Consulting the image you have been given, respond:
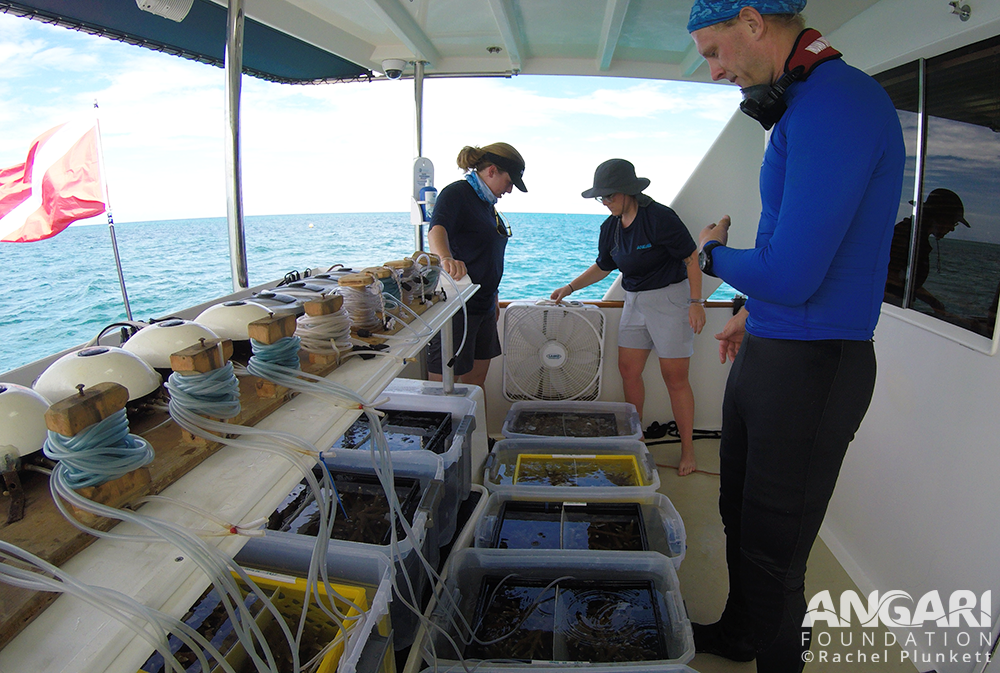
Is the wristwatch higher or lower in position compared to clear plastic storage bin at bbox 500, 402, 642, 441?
higher

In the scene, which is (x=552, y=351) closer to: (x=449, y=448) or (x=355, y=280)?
(x=449, y=448)

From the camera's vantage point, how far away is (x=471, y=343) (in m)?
2.44

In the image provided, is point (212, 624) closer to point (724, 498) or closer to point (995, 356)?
point (724, 498)

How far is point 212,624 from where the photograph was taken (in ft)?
3.33

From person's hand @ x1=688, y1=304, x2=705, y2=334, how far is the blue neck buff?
3.88ft

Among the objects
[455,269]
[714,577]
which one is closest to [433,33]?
[455,269]

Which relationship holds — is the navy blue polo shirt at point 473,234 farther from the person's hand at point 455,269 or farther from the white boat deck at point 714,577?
the white boat deck at point 714,577

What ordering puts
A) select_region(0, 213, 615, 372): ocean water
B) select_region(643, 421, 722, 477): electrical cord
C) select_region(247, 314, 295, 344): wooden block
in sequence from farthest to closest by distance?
select_region(0, 213, 615, 372): ocean water < select_region(643, 421, 722, 477): electrical cord < select_region(247, 314, 295, 344): wooden block

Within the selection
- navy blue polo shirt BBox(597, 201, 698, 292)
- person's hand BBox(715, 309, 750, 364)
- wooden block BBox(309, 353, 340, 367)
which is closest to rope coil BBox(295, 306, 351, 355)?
wooden block BBox(309, 353, 340, 367)

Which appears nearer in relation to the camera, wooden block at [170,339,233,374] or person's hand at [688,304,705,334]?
wooden block at [170,339,233,374]

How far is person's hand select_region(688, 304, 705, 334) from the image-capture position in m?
2.56

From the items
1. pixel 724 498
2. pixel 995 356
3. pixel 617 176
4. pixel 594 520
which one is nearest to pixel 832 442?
pixel 724 498

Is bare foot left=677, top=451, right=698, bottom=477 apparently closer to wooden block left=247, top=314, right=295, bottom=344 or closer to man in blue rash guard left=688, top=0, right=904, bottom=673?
man in blue rash guard left=688, top=0, right=904, bottom=673

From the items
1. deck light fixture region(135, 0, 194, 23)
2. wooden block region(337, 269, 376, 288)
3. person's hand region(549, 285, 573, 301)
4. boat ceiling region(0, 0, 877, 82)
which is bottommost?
person's hand region(549, 285, 573, 301)
